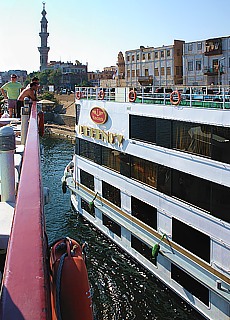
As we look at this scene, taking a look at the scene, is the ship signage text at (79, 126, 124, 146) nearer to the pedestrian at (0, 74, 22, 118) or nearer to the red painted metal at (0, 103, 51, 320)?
the pedestrian at (0, 74, 22, 118)

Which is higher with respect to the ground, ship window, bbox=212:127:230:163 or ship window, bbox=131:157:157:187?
ship window, bbox=212:127:230:163

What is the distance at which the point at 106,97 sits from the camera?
15.4 metres

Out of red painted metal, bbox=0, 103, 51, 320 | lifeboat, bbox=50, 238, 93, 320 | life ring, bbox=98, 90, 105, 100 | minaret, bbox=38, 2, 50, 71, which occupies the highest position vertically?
minaret, bbox=38, 2, 50, 71

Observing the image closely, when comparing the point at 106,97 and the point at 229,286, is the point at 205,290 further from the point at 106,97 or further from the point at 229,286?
the point at 106,97

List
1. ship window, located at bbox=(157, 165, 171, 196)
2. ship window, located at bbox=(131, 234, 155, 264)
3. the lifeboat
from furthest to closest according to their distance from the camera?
ship window, located at bbox=(131, 234, 155, 264) → ship window, located at bbox=(157, 165, 171, 196) → the lifeboat

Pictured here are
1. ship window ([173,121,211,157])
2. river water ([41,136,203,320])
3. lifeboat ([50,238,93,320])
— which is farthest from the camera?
river water ([41,136,203,320])

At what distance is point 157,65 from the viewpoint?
157 feet

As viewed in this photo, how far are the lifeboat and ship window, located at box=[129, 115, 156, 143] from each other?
10.5m

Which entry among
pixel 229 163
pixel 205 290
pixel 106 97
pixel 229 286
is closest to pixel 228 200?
pixel 229 163

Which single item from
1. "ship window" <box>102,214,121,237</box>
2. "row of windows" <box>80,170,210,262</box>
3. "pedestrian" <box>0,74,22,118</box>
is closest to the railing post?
"pedestrian" <box>0,74,22,118</box>

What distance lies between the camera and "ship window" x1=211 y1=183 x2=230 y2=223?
941cm

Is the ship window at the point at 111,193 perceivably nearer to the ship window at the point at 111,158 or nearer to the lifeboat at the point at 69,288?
the ship window at the point at 111,158

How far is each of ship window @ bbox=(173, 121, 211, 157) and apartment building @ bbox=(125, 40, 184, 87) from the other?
34.3 meters

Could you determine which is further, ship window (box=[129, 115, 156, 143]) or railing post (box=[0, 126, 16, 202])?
ship window (box=[129, 115, 156, 143])
